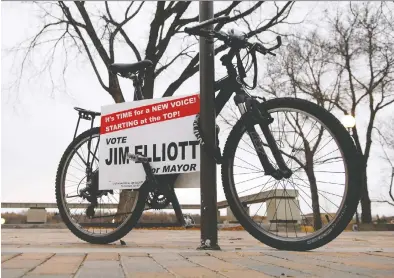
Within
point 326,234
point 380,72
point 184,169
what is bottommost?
point 326,234

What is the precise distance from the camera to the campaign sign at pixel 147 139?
12.1 feet

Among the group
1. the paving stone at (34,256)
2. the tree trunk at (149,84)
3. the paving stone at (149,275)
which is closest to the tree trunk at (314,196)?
the paving stone at (149,275)

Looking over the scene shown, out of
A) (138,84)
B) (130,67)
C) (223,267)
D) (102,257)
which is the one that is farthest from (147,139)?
(223,267)

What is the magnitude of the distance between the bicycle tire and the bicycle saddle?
2.06 feet

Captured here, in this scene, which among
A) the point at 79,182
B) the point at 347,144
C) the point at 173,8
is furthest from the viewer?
the point at 173,8

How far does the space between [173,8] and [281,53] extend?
15.7 feet

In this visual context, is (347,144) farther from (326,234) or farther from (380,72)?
(380,72)

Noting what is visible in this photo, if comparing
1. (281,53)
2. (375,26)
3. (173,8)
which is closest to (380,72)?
(375,26)

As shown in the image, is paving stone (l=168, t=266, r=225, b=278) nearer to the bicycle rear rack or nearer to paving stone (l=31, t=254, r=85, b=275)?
paving stone (l=31, t=254, r=85, b=275)

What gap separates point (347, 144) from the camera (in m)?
2.98

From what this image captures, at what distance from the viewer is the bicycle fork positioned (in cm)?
321

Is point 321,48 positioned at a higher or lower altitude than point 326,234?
higher

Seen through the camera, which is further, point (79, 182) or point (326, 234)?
point (79, 182)

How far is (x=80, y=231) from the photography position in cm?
435
